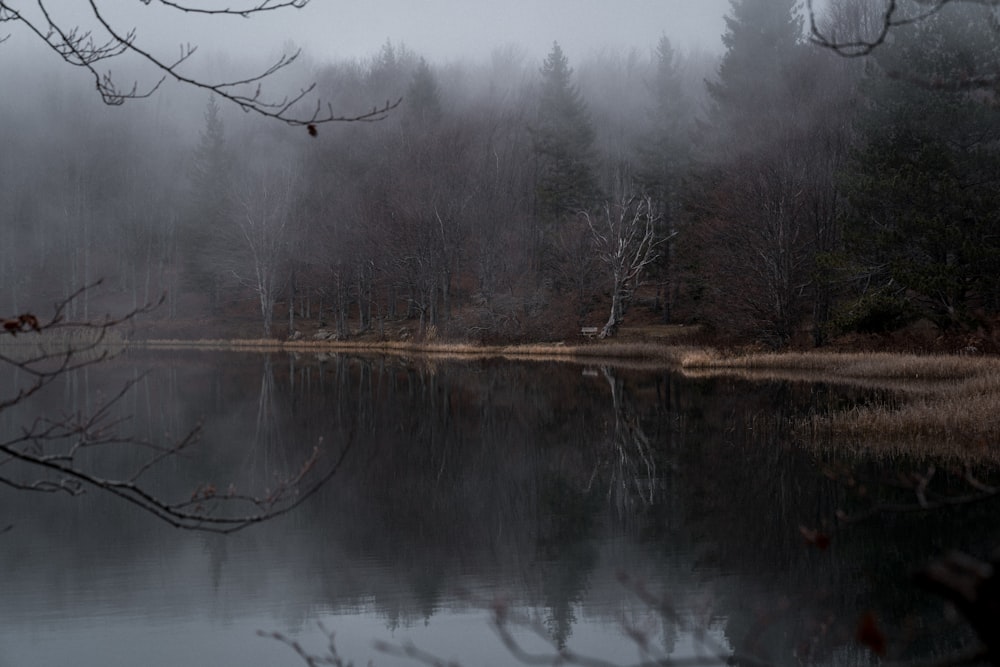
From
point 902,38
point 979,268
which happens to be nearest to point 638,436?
point 979,268

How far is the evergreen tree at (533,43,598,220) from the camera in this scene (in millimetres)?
44250

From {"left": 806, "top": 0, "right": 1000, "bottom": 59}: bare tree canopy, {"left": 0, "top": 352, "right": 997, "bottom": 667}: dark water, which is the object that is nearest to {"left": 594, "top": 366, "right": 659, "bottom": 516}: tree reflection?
{"left": 0, "top": 352, "right": 997, "bottom": 667}: dark water

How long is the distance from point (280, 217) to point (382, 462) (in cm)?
3425

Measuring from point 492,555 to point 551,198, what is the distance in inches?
1401

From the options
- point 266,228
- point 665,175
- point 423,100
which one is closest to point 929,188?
point 665,175

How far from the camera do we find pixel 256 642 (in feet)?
22.5

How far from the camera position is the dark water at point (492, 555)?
6773 millimetres

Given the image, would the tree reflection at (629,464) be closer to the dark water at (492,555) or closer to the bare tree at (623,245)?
the dark water at (492,555)

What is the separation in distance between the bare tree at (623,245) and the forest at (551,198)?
0.23 meters

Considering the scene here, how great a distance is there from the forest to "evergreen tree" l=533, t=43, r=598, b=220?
0.51 ft

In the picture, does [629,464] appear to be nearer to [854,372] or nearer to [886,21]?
[886,21]

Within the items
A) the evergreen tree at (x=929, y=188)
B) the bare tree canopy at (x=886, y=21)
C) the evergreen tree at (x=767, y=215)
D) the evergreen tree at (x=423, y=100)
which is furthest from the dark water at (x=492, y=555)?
the evergreen tree at (x=423, y=100)

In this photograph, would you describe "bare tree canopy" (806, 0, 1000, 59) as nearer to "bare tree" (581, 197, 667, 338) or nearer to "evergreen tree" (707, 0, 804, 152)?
"evergreen tree" (707, 0, 804, 152)

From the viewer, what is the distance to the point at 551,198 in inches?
1710
